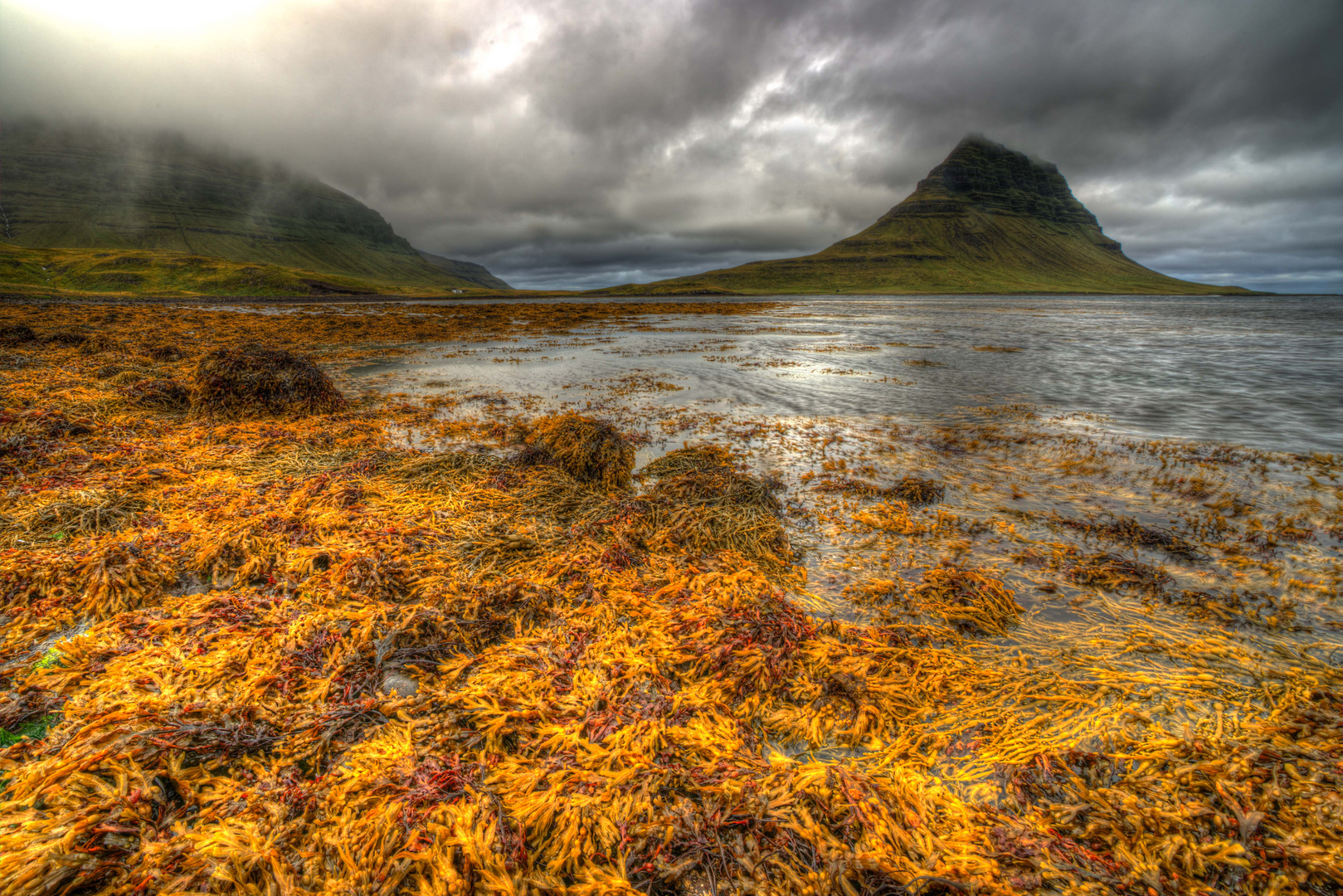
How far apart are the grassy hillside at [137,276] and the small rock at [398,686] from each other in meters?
69.4

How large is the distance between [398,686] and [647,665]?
1492 millimetres

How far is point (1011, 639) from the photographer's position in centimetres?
349

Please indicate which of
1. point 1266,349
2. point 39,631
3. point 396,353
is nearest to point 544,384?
point 396,353

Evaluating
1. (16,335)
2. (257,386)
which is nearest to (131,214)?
(16,335)

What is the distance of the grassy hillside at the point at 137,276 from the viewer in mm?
53100

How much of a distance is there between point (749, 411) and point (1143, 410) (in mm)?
8812

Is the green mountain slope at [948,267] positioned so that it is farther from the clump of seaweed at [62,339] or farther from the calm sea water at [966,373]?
the clump of seaweed at [62,339]

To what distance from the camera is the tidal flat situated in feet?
6.55

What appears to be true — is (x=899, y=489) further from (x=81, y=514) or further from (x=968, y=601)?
(x=81, y=514)

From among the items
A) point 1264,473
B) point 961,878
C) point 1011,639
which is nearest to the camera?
point 961,878

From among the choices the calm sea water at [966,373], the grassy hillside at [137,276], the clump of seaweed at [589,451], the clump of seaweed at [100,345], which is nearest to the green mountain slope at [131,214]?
the grassy hillside at [137,276]

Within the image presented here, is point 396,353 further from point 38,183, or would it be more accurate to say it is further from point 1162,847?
point 38,183

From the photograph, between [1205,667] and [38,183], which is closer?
[1205,667]

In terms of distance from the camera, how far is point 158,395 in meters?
7.77
